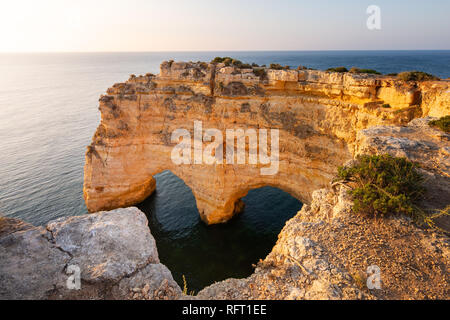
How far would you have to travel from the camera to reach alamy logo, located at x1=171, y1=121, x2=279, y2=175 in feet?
55.2

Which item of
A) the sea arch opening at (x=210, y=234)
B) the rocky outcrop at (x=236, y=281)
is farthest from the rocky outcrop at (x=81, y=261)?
the sea arch opening at (x=210, y=234)

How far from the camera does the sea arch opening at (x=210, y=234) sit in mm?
15224

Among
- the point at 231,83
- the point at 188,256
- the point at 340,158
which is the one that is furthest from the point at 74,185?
the point at 340,158

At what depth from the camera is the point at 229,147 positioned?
58.6ft

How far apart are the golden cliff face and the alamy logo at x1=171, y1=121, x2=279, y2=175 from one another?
39cm

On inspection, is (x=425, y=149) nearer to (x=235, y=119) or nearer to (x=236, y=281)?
(x=236, y=281)

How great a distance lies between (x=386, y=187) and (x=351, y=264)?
2.53 m

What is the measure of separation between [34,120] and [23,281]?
50378 millimetres

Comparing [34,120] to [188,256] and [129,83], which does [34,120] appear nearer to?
[129,83]

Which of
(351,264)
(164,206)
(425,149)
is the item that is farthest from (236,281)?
(164,206)

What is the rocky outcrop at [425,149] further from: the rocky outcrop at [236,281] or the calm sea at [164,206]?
the calm sea at [164,206]

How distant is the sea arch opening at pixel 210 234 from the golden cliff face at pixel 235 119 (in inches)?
50.9

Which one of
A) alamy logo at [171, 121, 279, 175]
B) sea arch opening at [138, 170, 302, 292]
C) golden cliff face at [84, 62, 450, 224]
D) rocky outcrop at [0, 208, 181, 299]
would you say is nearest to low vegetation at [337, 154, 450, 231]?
rocky outcrop at [0, 208, 181, 299]

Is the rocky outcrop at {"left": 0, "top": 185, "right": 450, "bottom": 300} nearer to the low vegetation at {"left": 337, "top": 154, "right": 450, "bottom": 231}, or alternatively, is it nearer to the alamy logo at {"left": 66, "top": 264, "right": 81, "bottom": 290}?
the alamy logo at {"left": 66, "top": 264, "right": 81, "bottom": 290}
